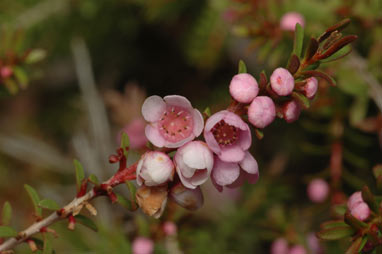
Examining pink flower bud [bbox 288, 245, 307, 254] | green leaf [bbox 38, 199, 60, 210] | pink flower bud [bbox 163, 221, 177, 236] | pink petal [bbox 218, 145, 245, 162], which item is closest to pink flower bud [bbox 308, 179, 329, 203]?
pink flower bud [bbox 288, 245, 307, 254]

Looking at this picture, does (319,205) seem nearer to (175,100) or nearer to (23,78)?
(175,100)

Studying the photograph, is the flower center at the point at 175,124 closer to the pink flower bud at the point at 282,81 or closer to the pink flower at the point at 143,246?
the pink flower bud at the point at 282,81

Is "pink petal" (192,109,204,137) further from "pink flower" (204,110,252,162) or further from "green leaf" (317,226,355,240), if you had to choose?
"green leaf" (317,226,355,240)

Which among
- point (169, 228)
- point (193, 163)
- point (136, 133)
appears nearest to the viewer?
point (193, 163)

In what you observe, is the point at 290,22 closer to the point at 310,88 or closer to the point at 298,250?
the point at 310,88

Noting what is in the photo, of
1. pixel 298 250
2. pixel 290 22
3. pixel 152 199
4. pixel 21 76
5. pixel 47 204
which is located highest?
pixel 21 76

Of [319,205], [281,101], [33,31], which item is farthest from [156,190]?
[33,31]

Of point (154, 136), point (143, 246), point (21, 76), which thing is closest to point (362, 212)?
point (154, 136)
